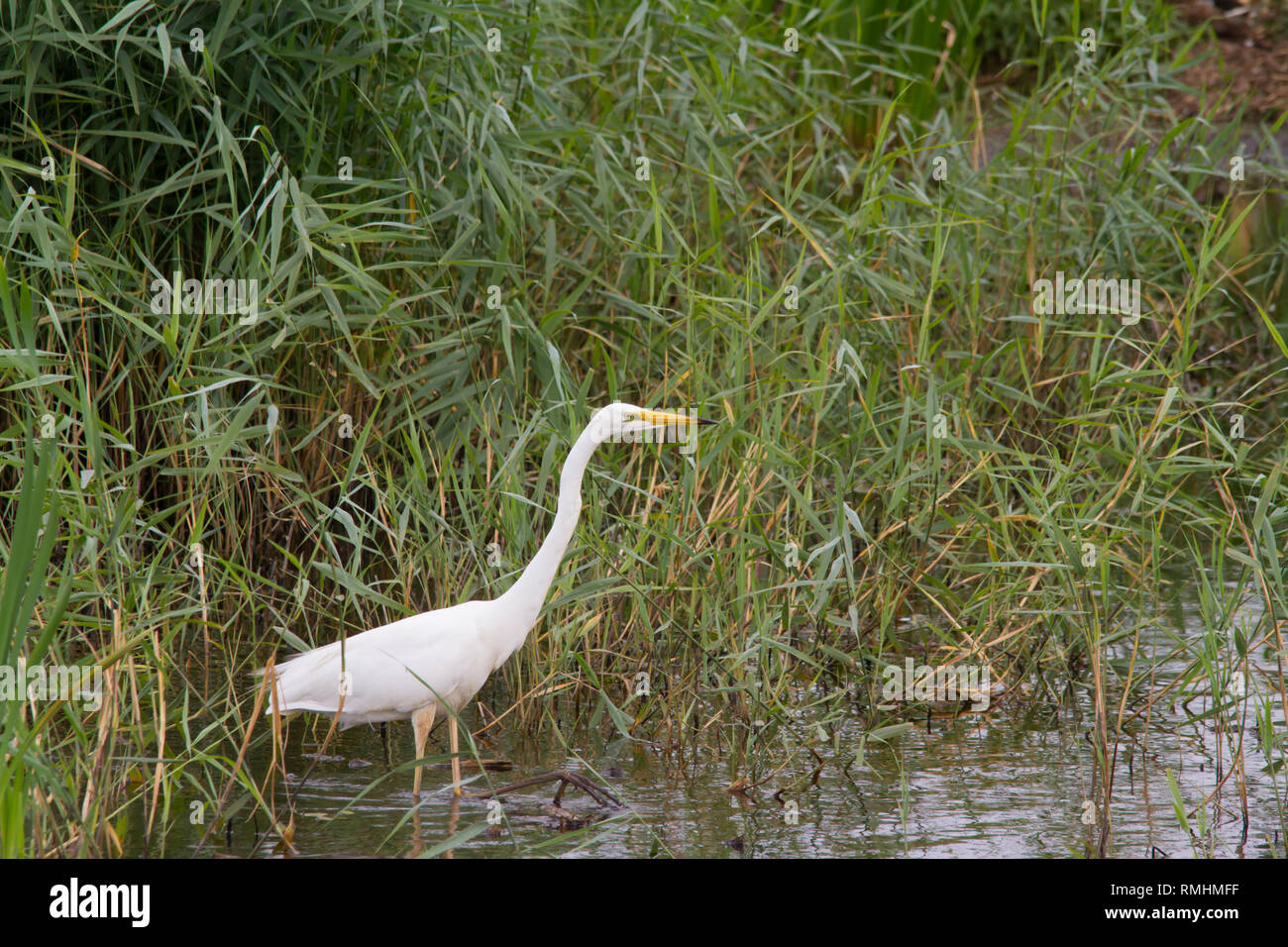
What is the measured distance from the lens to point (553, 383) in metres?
5.50

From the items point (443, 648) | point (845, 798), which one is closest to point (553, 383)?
point (443, 648)

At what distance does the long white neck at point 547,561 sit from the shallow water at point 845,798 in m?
0.49

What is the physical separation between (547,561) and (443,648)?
413 millimetres

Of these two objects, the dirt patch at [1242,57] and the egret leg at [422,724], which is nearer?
the egret leg at [422,724]

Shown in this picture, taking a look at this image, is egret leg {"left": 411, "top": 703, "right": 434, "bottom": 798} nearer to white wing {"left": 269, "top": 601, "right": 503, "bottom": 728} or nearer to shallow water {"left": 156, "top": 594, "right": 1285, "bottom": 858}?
white wing {"left": 269, "top": 601, "right": 503, "bottom": 728}

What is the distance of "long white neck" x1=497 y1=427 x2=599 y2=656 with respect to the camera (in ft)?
14.6

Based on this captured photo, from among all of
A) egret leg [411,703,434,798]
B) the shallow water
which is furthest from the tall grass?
egret leg [411,703,434,798]

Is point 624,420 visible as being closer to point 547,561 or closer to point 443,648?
point 547,561

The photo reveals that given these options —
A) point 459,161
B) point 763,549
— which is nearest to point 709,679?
point 763,549

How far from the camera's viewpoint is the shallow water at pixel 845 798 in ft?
13.5

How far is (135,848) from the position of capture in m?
3.94

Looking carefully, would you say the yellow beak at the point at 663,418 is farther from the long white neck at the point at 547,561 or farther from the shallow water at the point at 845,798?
the shallow water at the point at 845,798

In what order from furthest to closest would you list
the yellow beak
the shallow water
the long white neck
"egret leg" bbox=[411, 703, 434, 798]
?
"egret leg" bbox=[411, 703, 434, 798] < the long white neck < the yellow beak < the shallow water

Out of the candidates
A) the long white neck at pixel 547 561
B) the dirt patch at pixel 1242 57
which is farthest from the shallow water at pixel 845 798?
the dirt patch at pixel 1242 57
